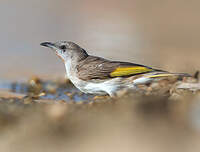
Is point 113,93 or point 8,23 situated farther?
point 8,23

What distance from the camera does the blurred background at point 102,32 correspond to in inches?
401

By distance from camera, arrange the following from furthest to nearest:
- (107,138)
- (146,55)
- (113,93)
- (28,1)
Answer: (28,1) → (146,55) → (113,93) → (107,138)

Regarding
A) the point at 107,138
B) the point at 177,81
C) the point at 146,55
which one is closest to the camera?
the point at 107,138

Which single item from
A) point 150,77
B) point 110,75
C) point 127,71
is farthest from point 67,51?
point 150,77

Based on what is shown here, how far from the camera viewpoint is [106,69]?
6.45 m

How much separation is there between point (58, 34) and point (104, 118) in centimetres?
992

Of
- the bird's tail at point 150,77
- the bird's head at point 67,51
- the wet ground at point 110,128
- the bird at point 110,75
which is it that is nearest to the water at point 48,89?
the bird at point 110,75

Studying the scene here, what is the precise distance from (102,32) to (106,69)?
27.1 feet

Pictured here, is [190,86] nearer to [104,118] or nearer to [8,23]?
[104,118]

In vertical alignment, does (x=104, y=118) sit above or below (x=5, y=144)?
above

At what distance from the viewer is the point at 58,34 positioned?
13.9 meters

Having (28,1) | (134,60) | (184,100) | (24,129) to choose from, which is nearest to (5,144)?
(24,129)

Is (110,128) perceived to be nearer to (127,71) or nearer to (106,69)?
(127,71)

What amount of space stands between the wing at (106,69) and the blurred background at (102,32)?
90.0 inches
